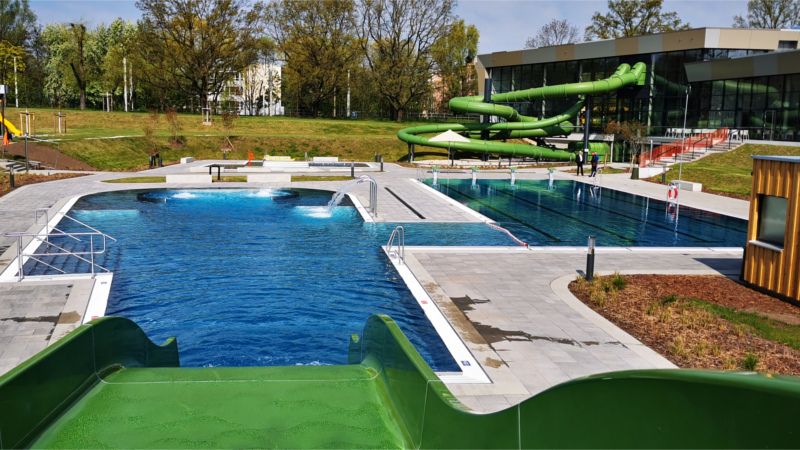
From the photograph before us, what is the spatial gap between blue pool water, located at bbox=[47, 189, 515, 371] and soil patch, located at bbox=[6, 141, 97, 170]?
1630 centimetres

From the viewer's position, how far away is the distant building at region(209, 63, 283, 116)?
89137 millimetres

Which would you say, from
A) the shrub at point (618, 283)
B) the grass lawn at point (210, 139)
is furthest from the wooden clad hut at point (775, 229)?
the grass lawn at point (210, 139)

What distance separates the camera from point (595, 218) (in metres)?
23.0

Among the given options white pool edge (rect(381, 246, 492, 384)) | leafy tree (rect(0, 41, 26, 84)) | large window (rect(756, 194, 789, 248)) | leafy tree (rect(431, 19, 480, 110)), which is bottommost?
white pool edge (rect(381, 246, 492, 384))

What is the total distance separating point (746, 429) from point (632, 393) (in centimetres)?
51

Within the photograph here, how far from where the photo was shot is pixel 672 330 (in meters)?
10.3

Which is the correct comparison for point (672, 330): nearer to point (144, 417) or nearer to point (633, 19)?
point (144, 417)

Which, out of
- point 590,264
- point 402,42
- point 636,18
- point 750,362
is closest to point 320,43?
point 402,42

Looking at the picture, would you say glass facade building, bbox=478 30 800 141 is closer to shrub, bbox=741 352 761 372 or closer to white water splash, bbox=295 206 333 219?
white water splash, bbox=295 206 333 219

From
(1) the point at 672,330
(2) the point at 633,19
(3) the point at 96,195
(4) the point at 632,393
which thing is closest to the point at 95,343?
(4) the point at 632,393

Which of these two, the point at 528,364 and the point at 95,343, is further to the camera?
the point at 528,364

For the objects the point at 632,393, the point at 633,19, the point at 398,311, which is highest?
the point at 633,19

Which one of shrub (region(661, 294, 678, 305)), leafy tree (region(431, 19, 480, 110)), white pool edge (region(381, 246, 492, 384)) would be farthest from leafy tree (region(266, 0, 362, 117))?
shrub (region(661, 294, 678, 305))

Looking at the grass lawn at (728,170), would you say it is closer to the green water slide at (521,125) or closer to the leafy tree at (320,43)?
the green water slide at (521,125)
